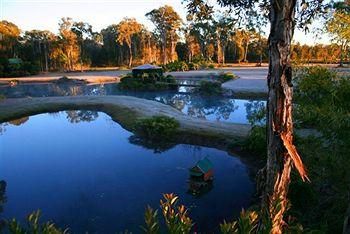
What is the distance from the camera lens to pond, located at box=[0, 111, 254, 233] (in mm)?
8102

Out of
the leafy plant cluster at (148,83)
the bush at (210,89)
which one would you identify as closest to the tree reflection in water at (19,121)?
the leafy plant cluster at (148,83)

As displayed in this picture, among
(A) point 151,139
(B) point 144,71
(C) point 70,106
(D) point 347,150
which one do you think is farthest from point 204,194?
(B) point 144,71

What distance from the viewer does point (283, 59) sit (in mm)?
3613

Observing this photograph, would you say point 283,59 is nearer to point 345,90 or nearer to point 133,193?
point 345,90

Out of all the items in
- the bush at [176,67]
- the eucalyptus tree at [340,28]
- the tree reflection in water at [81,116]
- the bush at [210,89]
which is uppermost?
the eucalyptus tree at [340,28]

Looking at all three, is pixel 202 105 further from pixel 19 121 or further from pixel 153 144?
pixel 19 121

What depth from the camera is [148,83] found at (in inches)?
1265

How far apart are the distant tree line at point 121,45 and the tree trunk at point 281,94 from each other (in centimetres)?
4369

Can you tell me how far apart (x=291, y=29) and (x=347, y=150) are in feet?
9.97

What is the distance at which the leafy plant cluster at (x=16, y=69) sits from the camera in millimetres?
44553

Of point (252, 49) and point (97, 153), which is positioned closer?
point (97, 153)

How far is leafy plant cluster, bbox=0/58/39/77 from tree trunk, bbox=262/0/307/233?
1888 inches

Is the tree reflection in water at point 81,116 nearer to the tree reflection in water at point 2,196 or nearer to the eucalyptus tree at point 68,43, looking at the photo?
the tree reflection in water at point 2,196

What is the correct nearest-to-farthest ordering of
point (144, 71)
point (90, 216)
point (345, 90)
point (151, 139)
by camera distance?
point (345, 90)
point (90, 216)
point (151, 139)
point (144, 71)
